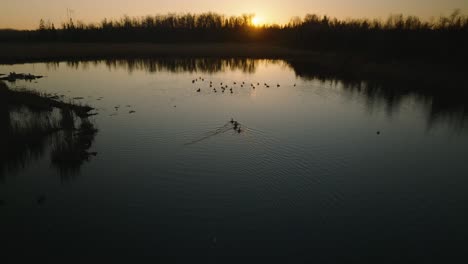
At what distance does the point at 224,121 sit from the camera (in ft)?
55.0

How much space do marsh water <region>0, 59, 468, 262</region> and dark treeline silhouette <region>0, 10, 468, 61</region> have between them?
21.9 meters

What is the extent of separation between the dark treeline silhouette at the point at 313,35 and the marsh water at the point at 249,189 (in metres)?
21.9

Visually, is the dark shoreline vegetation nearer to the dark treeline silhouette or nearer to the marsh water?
the marsh water

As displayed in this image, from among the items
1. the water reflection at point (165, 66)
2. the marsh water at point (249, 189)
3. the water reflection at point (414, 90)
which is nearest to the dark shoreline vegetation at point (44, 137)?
the marsh water at point (249, 189)

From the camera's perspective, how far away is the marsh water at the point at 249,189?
23.8 ft

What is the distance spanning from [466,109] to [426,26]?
106 feet

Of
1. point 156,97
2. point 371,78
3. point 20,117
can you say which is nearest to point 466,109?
point 371,78

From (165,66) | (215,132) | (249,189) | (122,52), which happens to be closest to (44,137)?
(215,132)

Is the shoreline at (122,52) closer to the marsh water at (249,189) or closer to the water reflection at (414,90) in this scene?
the water reflection at (414,90)

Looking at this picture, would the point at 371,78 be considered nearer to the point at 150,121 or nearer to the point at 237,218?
the point at 150,121

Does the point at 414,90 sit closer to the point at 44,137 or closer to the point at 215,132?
the point at 215,132

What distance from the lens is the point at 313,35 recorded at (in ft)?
226

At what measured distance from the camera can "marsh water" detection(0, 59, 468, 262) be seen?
23.8ft

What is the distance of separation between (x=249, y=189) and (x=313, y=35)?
6691 cm
